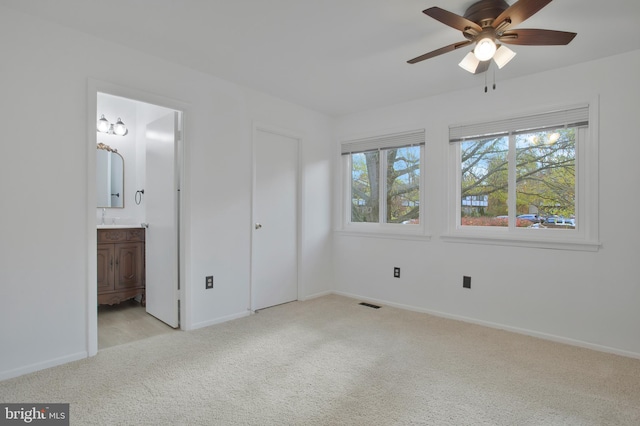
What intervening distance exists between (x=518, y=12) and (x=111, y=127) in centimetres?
430

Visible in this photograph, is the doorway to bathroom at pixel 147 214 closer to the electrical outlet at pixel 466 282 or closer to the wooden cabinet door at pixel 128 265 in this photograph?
the wooden cabinet door at pixel 128 265

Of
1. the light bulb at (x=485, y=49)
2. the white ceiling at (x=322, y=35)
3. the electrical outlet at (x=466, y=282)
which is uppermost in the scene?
the white ceiling at (x=322, y=35)

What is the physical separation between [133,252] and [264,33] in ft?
9.17

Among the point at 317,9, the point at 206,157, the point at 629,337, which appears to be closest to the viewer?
the point at 317,9

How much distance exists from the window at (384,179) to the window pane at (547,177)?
39.9 inches

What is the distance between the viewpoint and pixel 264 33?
2445 mm

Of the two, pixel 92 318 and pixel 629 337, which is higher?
pixel 92 318

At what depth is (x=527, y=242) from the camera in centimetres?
312

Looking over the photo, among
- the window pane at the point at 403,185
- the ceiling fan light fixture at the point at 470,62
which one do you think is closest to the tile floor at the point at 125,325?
the window pane at the point at 403,185

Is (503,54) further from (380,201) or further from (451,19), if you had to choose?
(380,201)

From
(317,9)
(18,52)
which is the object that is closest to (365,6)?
(317,9)

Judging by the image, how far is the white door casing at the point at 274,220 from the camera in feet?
12.2

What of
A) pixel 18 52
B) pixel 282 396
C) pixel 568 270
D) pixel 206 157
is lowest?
pixel 282 396

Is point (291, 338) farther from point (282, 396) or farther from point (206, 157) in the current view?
point (206, 157)
